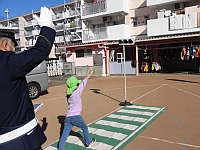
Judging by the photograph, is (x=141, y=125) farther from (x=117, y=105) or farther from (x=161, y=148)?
(x=117, y=105)

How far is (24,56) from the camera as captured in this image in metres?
1.39

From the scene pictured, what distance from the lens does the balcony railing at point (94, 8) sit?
18.3m

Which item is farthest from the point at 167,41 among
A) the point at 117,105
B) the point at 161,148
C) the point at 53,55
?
the point at 53,55

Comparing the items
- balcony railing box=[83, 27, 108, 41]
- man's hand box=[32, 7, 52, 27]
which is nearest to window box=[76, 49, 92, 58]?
balcony railing box=[83, 27, 108, 41]

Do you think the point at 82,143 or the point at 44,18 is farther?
the point at 82,143

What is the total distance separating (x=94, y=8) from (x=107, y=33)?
3.32 m

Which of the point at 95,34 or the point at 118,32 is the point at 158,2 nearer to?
the point at 118,32

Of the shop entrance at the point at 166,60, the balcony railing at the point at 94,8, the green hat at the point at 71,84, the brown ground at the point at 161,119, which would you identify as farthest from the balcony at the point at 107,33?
the green hat at the point at 71,84

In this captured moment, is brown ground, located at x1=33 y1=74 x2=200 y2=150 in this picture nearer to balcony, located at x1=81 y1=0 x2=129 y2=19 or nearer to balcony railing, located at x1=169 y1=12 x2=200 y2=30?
balcony railing, located at x1=169 y1=12 x2=200 y2=30

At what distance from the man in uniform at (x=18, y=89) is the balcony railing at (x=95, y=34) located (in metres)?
16.6

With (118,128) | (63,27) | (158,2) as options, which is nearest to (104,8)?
(158,2)

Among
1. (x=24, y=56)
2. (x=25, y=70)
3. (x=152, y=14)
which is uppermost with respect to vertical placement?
(x=152, y=14)

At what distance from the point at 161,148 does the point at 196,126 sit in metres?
1.45

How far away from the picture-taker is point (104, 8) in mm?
18188
